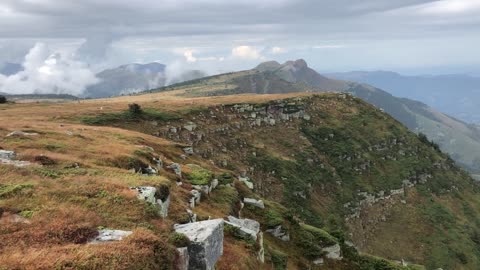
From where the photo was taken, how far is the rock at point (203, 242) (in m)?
22.7

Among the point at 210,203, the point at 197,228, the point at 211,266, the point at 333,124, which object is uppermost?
the point at 197,228

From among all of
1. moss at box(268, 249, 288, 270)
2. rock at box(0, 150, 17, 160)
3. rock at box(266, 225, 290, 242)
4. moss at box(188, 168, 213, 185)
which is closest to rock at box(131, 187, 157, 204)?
rock at box(0, 150, 17, 160)

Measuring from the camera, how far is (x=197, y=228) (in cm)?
2462

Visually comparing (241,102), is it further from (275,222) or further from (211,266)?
(211,266)

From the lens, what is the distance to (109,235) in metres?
20.8

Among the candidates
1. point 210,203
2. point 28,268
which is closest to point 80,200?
point 28,268

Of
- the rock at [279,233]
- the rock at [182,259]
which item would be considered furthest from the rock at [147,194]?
the rock at [279,233]

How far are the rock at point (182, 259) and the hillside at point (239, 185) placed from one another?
0.74 feet

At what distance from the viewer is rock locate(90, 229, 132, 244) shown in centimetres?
2023

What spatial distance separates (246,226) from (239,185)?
20152mm

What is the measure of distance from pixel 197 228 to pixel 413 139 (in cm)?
15770

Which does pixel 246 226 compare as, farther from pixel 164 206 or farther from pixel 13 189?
pixel 13 189

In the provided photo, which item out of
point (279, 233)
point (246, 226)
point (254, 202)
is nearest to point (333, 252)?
point (279, 233)

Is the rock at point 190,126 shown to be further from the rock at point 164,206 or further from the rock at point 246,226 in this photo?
the rock at point 164,206
